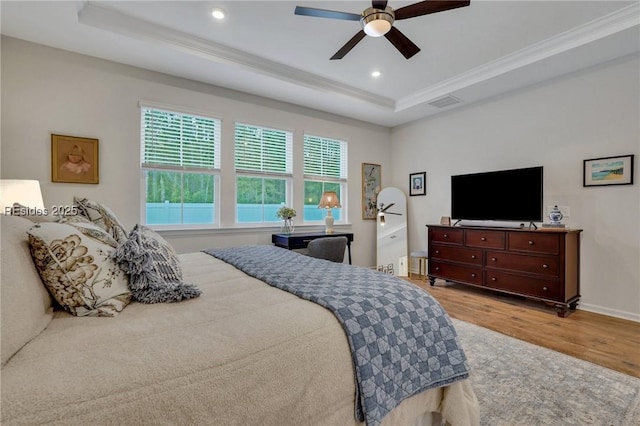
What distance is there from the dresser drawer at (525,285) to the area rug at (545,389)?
1.12 metres

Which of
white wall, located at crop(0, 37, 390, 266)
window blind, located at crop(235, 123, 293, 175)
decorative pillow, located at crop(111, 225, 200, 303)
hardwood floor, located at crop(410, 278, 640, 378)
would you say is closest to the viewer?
decorative pillow, located at crop(111, 225, 200, 303)

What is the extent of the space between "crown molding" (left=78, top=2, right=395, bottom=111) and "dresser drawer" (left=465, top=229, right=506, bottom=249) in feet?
8.12

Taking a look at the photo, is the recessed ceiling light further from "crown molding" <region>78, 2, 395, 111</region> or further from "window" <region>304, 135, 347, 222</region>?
"window" <region>304, 135, 347, 222</region>

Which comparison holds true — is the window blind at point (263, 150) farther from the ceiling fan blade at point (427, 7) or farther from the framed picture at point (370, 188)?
the ceiling fan blade at point (427, 7)

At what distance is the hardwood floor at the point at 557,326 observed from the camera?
2306 mm

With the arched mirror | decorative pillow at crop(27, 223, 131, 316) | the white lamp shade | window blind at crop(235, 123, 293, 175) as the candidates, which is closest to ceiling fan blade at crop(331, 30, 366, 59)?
window blind at crop(235, 123, 293, 175)

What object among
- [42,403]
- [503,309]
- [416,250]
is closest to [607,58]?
[503,309]

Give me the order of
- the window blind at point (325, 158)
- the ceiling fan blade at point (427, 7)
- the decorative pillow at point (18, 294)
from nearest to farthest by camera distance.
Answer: the decorative pillow at point (18, 294) → the ceiling fan blade at point (427, 7) → the window blind at point (325, 158)

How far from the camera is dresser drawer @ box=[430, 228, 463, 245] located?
13.4ft

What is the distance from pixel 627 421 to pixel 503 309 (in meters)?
1.81

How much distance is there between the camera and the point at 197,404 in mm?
740

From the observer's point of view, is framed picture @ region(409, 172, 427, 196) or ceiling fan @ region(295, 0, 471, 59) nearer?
ceiling fan @ region(295, 0, 471, 59)

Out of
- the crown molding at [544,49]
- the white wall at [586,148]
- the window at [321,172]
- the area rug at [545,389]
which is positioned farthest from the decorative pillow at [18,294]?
the white wall at [586,148]

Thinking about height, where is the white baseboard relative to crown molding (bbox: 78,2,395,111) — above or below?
below
